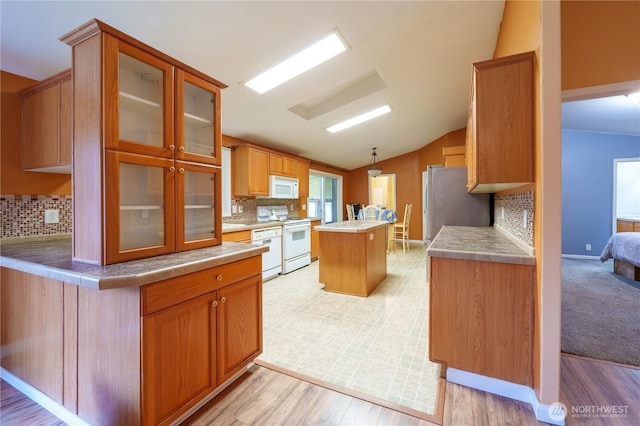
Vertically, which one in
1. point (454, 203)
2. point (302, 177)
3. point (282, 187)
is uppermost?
point (302, 177)

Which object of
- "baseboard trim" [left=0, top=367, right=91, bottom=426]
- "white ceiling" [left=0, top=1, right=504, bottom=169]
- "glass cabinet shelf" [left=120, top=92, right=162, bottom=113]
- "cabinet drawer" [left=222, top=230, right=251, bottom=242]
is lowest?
"baseboard trim" [left=0, top=367, right=91, bottom=426]

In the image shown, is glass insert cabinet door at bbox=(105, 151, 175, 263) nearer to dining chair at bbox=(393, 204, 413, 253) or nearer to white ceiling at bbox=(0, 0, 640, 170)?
white ceiling at bbox=(0, 0, 640, 170)

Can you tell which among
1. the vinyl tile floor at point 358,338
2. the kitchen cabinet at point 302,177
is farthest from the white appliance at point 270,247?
the kitchen cabinet at point 302,177

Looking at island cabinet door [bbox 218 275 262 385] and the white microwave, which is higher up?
the white microwave

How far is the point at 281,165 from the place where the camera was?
461cm

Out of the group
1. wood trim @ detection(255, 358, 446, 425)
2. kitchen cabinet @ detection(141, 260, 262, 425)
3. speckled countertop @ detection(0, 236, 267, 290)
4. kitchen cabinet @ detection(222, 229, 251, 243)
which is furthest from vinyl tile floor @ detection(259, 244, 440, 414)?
speckled countertop @ detection(0, 236, 267, 290)

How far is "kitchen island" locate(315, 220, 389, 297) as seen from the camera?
10.7ft

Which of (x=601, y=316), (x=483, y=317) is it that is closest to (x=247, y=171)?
(x=483, y=317)

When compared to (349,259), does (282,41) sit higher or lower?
higher

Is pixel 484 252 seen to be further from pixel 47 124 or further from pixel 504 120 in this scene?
pixel 47 124

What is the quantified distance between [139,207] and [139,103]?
57 cm

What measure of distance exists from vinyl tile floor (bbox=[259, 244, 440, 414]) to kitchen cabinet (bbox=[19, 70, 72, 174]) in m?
2.08

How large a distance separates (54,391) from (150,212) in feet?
3.66

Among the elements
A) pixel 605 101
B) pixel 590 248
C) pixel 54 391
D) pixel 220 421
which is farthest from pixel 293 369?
pixel 590 248
